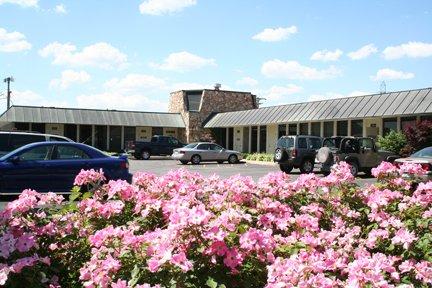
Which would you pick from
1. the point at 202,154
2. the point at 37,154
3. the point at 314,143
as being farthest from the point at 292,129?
the point at 37,154

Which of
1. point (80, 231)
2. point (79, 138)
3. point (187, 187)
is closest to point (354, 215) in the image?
point (187, 187)

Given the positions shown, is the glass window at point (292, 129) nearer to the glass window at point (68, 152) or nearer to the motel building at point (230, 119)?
the motel building at point (230, 119)

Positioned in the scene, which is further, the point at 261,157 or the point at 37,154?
the point at 261,157

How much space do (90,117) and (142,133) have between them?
5.28 m

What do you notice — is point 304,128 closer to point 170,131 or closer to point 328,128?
point 328,128

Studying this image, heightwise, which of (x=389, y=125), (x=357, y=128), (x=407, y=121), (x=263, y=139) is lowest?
(x=263, y=139)

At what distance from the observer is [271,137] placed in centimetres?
3944

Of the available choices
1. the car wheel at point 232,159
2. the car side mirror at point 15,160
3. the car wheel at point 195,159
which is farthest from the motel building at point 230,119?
the car side mirror at point 15,160

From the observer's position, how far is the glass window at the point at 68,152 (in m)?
12.1

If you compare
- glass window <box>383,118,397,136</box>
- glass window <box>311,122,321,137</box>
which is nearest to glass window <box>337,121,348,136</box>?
glass window <box>311,122,321,137</box>

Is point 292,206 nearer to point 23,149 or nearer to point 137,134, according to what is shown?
point 23,149

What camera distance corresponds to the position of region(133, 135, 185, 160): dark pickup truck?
3666 centimetres

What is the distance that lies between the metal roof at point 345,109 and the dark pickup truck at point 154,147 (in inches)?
246

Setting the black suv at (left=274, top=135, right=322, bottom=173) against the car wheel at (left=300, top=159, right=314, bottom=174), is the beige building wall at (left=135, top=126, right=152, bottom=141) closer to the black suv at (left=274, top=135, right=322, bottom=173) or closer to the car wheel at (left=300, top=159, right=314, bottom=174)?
the black suv at (left=274, top=135, right=322, bottom=173)
